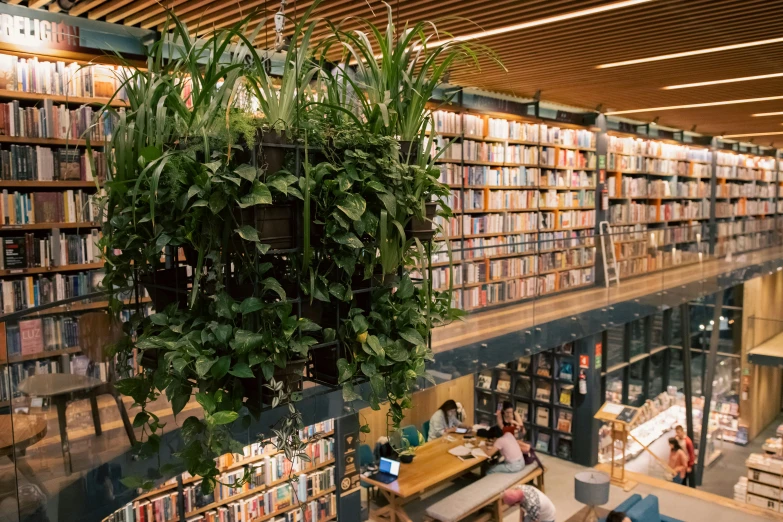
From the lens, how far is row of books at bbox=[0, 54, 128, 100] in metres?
4.46

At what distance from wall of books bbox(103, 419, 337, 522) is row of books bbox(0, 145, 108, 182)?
8.03 feet

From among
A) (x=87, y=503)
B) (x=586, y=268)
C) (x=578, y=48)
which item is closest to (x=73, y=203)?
(x=87, y=503)

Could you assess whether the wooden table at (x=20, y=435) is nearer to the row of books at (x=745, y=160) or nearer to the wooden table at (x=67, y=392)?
the wooden table at (x=67, y=392)

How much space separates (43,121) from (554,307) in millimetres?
5020

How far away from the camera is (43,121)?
15.1 ft

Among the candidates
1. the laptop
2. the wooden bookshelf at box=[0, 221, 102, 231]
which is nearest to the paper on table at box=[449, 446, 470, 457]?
the laptop

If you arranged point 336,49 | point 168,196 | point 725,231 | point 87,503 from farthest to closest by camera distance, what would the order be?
point 725,231, point 336,49, point 87,503, point 168,196

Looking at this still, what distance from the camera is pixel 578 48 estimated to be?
18.5 feet

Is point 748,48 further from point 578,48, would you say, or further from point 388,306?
point 388,306

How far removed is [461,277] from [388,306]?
409 centimetres

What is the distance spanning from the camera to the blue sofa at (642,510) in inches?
257

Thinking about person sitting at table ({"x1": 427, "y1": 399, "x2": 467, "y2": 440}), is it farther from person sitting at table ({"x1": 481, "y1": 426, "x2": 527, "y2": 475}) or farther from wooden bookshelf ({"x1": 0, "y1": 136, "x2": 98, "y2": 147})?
wooden bookshelf ({"x1": 0, "y1": 136, "x2": 98, "y2": 147})

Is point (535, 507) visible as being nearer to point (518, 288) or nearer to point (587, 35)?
point (518, 288)

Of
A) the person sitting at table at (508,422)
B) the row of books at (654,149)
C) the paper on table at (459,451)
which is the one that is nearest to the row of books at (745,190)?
the row of books at (654,149)
